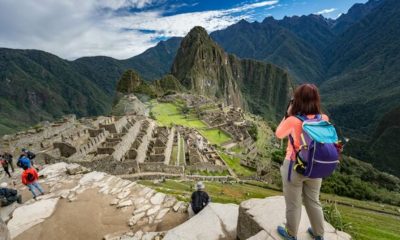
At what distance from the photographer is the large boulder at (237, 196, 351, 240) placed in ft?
17.1

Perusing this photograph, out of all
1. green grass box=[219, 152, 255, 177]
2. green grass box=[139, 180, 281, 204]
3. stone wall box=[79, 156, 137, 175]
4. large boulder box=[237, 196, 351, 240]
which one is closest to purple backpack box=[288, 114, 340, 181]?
large boulder box=[237, 196, 351, 240]

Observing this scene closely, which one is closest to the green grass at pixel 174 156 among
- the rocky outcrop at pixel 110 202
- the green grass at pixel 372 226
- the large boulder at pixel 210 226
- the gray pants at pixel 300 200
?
the green grass at pixel 372 226

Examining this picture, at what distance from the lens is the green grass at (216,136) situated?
55.3 meters

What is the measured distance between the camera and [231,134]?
196 feet

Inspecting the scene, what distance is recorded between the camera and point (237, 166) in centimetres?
4200

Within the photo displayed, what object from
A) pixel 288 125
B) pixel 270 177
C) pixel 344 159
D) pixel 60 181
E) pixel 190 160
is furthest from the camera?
pixel 344 159

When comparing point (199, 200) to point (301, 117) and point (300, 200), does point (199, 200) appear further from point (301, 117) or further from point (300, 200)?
point (301, 117)

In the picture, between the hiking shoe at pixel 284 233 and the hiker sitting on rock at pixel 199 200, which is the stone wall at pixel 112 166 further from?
the hiking shoe at pixel 284 233

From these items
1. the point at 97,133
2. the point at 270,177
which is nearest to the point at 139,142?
the point at 97,133

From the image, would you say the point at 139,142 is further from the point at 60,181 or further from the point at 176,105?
the point at 176,105

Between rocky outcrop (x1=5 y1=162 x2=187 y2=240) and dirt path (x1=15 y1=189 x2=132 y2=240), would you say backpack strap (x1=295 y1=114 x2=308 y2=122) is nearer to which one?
rocky outcrop (x1=5 y1=162 x2=187 y2=240)

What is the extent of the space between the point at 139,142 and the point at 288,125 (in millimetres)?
28942

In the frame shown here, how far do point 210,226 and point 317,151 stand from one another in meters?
3.33

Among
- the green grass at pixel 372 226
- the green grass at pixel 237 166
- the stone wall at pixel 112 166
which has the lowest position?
the green grass at pixel 372 226
